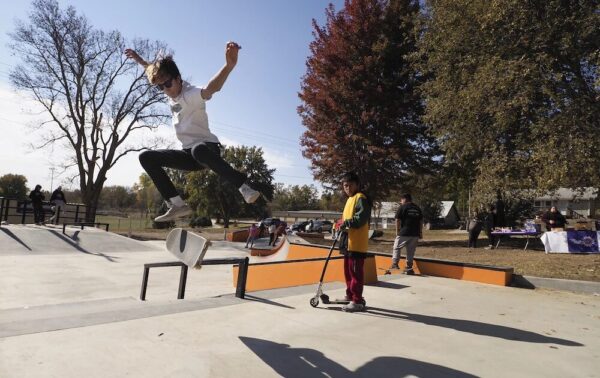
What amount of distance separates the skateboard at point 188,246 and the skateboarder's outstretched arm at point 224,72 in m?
1.44

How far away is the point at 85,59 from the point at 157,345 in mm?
28457

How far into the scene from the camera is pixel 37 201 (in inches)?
736

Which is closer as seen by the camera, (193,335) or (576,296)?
(193,335)

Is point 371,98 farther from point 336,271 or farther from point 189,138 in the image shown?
point 189,138

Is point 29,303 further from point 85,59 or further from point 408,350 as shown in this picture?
point 85,59

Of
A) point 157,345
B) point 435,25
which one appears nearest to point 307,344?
point 157,345

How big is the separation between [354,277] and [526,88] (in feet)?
30.5

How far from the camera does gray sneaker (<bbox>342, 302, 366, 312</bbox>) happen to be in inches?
195

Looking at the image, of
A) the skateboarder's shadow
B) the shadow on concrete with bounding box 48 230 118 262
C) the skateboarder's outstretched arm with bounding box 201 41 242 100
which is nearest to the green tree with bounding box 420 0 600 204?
the skateboarder's shadow

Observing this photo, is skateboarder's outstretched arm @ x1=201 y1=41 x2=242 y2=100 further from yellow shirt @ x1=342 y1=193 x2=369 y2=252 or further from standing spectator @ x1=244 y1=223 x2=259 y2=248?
standing spectator @ x1=244 y1=223 x2=259 y2=248

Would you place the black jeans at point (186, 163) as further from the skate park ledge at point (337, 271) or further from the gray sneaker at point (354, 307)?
the skate park ledge at point (337, 271)

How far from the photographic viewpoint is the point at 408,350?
359 cm

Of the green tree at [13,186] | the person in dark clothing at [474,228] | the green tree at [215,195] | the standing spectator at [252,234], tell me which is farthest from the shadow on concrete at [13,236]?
the green tree at [13,186]

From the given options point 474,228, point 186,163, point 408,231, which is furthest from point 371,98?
point 186,163
